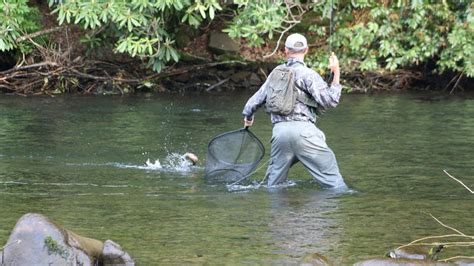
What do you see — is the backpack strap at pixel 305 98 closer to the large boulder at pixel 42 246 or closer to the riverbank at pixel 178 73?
the large boulder at pixel 42 246

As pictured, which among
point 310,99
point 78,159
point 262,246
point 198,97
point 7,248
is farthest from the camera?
point 198,97

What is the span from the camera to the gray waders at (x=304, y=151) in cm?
1075

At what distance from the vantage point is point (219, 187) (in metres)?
11.7

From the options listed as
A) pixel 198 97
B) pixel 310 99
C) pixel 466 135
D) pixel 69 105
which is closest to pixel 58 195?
pixel 310 99

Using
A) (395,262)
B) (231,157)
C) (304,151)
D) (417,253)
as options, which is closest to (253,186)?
(231,157)

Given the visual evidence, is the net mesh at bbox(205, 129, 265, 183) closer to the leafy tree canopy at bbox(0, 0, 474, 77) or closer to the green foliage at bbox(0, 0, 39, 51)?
the leafy tree canopy at bbox(0, 0, 474, 77)

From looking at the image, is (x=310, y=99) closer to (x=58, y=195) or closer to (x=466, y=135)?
(x=58, y=195)

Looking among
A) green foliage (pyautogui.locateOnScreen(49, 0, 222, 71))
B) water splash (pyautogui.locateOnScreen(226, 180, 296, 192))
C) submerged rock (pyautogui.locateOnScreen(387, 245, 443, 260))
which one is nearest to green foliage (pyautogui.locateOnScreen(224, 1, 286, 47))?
green foliage (pyautogui.locateOnScreen(49, 0, 222, 71))

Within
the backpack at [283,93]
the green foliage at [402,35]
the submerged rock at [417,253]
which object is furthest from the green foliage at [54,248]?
the green foliage at [402,35]

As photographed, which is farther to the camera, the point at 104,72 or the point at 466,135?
the point at 104,72

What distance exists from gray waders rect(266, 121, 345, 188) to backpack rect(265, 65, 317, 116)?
21cm

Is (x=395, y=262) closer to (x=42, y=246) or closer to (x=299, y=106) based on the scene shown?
(x=42, y=246)

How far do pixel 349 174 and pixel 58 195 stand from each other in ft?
11.2

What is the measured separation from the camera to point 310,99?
424 inches
